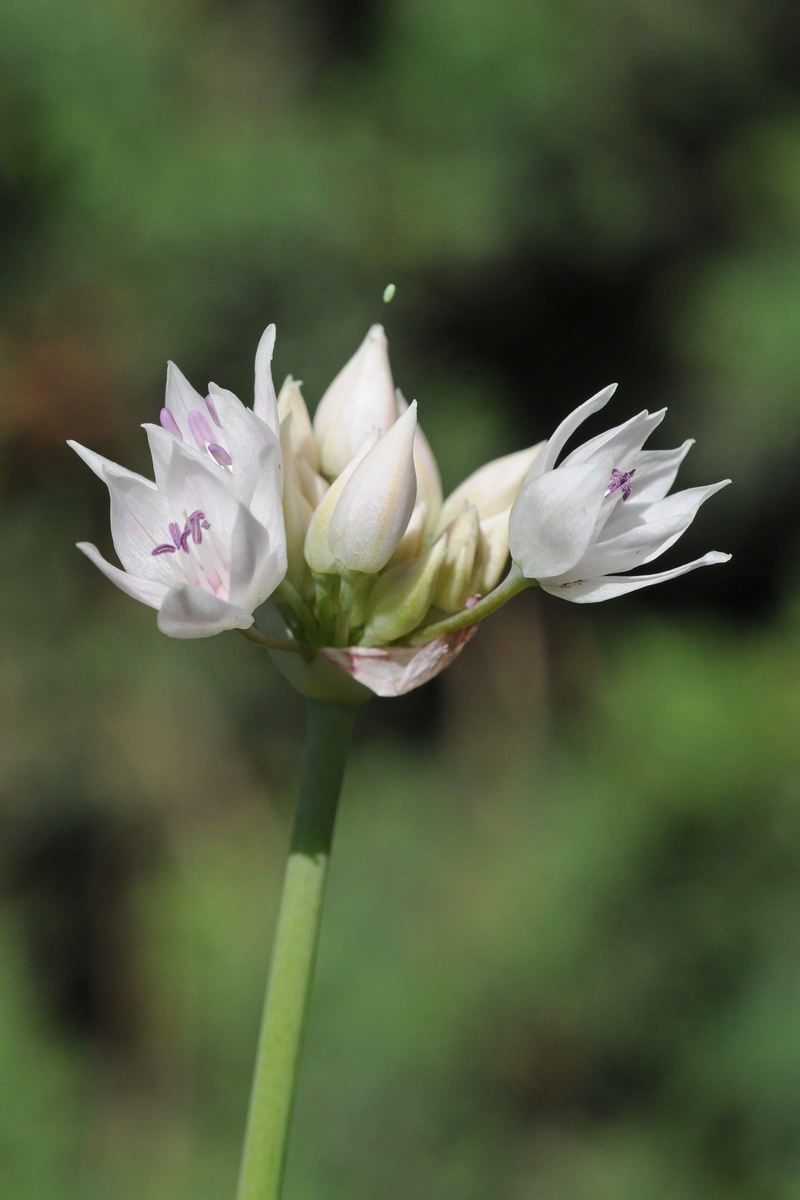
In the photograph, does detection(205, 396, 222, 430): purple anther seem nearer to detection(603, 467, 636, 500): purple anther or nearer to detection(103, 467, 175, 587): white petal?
detection(103, 467, 175, 587): white petal

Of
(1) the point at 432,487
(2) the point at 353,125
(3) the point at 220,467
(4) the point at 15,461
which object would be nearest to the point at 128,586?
(3) the point at 220,467

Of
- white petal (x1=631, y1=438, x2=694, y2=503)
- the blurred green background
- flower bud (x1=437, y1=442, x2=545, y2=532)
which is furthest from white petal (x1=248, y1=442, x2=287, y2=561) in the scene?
the blurred green background

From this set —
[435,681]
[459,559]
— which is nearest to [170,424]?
[459,559]

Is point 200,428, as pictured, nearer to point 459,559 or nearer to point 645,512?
point 459,559

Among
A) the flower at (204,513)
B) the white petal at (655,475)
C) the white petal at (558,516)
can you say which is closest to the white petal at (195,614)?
the flower at (204,513)

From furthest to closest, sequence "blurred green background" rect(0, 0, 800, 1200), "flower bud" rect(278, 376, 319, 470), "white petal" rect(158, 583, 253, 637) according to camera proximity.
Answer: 1. "blurred green background" rect(0, 0, 800, 1200)
2. "flower bud" rect(278, 376, 319, 470)
3. "white petal" rect(158, 583, 253, 637)
